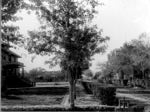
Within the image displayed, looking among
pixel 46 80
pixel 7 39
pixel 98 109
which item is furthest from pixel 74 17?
pixel 46 80

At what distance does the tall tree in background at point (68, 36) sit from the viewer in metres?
15.5

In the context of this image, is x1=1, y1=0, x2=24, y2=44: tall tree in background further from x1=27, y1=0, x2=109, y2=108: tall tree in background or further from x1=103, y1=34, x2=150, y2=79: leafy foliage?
x1=103, y1=34, x2=150, y2=79: leafy foliage

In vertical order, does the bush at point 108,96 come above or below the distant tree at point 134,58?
below

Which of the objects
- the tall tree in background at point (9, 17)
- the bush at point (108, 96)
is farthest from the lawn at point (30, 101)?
the tall tree in background at point (9, 17)

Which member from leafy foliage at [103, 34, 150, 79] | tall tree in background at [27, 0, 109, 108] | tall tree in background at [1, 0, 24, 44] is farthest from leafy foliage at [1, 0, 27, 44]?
leafy foliage at [103, 34, 150, 79]

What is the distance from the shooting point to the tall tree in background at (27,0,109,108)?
1545 cm

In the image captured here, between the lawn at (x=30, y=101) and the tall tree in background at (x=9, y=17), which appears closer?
the tall tree in background at (x=9, y=17)

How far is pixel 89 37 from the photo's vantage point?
15609mm

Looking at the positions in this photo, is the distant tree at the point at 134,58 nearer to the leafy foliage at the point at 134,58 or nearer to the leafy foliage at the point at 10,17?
the leafy foliage at the point at 134,58

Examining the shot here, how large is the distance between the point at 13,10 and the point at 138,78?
1847 inches

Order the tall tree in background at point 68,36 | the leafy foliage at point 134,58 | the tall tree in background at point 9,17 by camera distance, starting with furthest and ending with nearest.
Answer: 1. the leafy foliage at point 134,58
2. the tall tree in background at point 68,36
3. the tall tree in background at point 9,17

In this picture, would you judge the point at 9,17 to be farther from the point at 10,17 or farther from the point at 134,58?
the point at 134,58

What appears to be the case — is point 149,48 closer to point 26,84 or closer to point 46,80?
point 26,84

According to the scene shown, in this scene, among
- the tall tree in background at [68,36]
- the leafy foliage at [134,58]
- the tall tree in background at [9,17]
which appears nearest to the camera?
the tall tree in background at [9,17]
